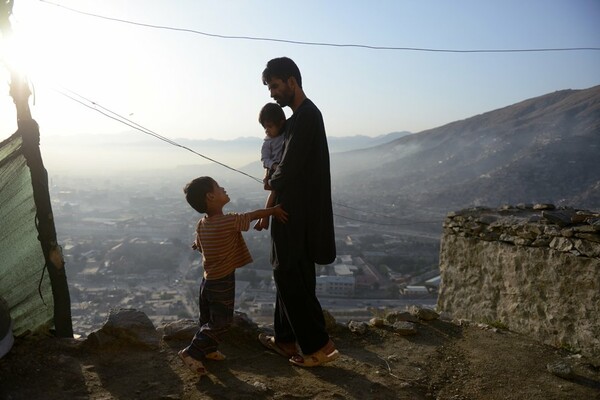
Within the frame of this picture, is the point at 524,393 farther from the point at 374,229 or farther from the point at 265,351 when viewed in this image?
the point at 374,229

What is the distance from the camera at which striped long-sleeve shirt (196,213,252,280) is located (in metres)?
2.91

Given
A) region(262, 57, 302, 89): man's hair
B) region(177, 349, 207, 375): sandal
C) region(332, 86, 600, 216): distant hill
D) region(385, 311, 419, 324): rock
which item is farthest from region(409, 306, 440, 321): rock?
region(332, 86, 600, 216): distant hill

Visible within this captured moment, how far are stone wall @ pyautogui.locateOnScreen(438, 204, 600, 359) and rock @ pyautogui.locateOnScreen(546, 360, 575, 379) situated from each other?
1.96ft

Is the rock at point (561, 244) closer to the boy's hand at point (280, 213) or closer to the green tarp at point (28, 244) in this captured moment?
the boy's hand at point (280, 213)

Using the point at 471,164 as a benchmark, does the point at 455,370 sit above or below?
below

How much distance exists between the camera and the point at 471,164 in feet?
134

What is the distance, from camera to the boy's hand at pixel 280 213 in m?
2.92

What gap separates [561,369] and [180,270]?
1897cm

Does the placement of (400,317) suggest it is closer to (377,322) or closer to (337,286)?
(377,322)

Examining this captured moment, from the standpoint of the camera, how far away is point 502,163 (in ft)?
116

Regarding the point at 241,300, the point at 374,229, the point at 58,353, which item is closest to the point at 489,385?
the point at 58,353

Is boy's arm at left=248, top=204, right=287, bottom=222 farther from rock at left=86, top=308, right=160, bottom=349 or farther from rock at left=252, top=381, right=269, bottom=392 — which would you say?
rock at left=86, top=308, right=160, bottom=349

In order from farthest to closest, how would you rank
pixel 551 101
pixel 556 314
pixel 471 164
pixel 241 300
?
pixel 551 101 < pixel 471 164 < pixel 241 300 < pixel 556 314

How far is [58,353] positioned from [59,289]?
1.73 ft
